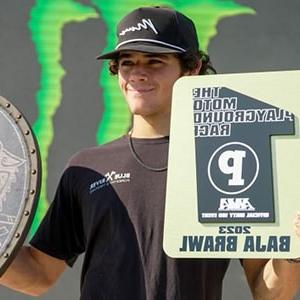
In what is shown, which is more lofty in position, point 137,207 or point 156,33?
point 156,33

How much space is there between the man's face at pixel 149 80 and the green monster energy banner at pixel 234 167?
0.12m

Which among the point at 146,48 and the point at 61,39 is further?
the point at 61,39

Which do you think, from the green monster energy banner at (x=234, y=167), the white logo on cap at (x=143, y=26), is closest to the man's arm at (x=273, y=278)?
the green monster energy banner at (x=234, y=167)

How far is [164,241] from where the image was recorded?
2.00m

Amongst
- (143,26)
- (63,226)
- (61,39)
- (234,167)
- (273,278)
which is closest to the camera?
(234,167)

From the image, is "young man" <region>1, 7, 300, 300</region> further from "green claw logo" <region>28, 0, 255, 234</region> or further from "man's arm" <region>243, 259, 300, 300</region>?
"green claw logo" <region>28, 0, 255, 234</region>

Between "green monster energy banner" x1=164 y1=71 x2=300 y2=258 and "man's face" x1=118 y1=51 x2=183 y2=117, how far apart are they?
12 cm

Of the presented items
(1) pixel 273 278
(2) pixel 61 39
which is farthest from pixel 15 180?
(2) pixel 61 39

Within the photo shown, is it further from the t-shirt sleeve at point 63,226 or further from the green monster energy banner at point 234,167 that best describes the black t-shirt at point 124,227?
the green monster energy banner at point 234,167

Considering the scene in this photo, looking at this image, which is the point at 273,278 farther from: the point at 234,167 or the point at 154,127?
the point at 154,127

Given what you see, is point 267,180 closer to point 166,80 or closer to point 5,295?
point 166,80

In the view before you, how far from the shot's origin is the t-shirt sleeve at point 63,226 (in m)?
2.30

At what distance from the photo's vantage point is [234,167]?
1990mm

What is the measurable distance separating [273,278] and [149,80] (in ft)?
1.90
